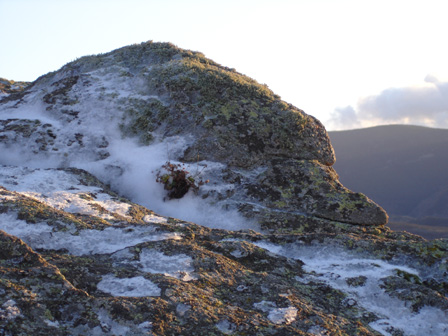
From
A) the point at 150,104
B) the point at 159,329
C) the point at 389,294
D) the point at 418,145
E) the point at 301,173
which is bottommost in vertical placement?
the point at 159,329

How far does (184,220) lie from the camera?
11430 millimetres

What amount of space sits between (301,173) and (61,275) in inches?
355

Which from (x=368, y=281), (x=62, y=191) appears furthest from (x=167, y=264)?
(x=62, y=191)

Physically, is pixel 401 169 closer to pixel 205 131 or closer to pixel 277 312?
pixel 205 131

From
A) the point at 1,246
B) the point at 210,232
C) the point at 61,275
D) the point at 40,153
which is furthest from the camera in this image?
the point at 40,153

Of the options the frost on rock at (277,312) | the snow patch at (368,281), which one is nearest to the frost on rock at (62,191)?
the snow patch at (368,281)

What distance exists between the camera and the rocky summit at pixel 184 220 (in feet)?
16.6

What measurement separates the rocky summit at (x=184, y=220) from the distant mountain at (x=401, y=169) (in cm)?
8523

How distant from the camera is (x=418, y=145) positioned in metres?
131

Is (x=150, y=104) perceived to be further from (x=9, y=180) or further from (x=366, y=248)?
(x=366, y=248)

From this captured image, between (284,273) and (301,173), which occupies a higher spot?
(301,173)

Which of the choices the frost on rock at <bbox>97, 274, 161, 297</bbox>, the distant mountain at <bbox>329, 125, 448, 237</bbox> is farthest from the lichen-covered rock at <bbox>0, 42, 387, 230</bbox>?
the distant mountain at <bbox>329, 125, 448, 237</bbox>

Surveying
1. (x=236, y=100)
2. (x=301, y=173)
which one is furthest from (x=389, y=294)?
(x=236, y=100)

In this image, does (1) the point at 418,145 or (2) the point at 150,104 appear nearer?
(2) the point at 150,104
